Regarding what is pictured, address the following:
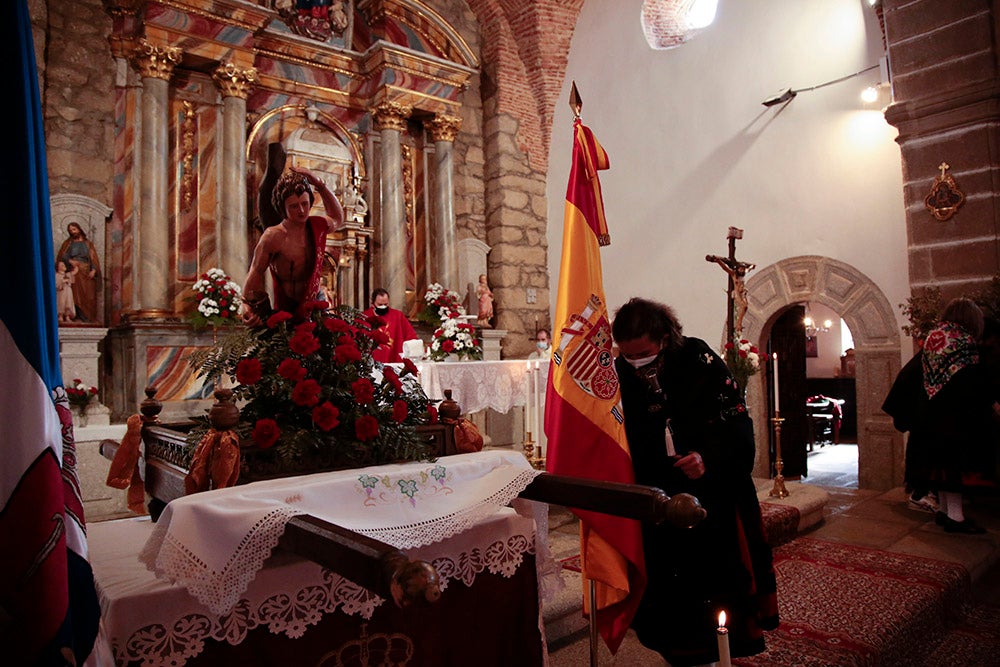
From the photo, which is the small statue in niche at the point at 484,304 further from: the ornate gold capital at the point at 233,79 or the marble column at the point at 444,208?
the ornate gold capital at the point at 233,79

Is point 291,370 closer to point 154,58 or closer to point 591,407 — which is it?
point 591,407

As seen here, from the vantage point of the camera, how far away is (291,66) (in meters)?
8.77

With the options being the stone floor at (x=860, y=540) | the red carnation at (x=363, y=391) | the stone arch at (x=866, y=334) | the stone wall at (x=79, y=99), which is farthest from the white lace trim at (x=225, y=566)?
the stone wall at (x=79, y=99)

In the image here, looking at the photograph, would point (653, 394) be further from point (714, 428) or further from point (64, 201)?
point (64, 201)

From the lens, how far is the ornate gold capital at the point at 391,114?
919cm

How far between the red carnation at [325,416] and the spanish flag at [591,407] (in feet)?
3.11

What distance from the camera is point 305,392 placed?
6.74 feet

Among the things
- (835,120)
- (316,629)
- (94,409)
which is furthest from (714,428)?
(94,409)

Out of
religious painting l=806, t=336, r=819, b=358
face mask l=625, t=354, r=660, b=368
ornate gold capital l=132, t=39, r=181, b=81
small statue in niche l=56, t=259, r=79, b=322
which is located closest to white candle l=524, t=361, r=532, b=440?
face mask l=625, t=354, r=660, b=368

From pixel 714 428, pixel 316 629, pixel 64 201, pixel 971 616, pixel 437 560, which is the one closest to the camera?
pixel 316 629

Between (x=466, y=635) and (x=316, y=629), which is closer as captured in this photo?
(x=316, y=629)

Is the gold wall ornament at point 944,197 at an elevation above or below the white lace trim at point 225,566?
above

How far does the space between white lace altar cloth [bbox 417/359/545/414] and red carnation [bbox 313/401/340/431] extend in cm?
390

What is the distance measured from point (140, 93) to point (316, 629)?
24.6ft
